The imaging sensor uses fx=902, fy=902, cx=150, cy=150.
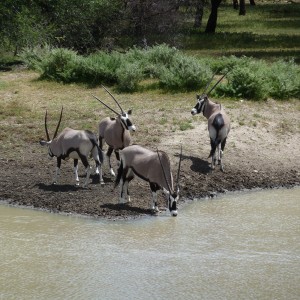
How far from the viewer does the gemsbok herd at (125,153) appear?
48.6 feet

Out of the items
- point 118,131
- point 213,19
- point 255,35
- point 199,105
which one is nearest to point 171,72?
point 199,105

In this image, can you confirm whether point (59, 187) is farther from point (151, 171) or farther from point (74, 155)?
point (151, 171)

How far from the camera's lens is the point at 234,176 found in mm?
17531

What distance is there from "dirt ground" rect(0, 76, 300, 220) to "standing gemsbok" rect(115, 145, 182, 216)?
0.40 m

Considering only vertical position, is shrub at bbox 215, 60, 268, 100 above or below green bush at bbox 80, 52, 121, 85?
above

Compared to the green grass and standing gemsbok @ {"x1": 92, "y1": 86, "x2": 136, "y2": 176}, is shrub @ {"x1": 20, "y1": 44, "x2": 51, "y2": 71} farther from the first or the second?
standing gemsbok @ {"x1": 92, "y1": 86, "x2": 136, "y2": 176}

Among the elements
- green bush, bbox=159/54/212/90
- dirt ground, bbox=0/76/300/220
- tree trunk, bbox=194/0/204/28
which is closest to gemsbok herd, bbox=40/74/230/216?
dirt ground, bbox=0/76/300/220

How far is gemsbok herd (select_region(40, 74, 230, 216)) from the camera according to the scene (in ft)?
48.6

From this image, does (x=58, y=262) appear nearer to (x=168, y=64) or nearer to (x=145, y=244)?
(x=145, y=244)

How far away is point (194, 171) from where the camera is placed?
17.5 m

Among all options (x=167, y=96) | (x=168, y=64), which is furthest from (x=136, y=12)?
(x=167, y=96)

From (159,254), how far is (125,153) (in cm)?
259

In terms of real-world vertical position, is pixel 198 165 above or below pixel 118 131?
below

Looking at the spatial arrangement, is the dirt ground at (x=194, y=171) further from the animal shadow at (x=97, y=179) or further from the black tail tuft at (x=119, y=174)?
the black tail tuft at (x=119, y=174)
